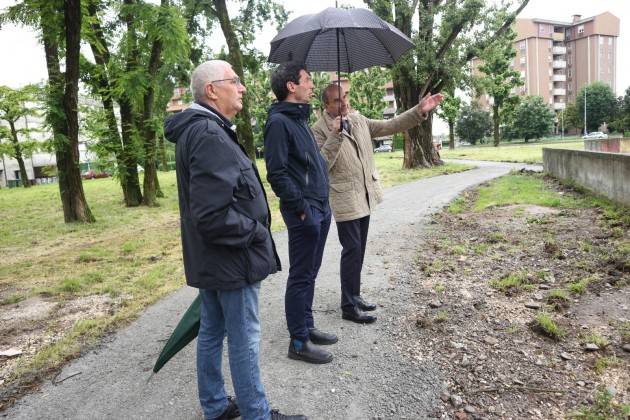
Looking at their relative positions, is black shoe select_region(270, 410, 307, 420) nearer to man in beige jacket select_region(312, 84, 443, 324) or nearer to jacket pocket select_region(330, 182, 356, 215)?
man in beige jacket select_region(312, 84, 443, 324)

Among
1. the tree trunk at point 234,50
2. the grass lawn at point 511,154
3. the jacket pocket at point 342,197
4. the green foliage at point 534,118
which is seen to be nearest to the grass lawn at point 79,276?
the jacket pocket at point 342,197

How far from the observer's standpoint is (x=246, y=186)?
7.73ft

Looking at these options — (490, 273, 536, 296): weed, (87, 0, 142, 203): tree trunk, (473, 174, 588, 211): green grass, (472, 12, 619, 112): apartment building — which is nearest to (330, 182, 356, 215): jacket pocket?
(490, 273, 536, 296): weed

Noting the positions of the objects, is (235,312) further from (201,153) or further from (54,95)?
(54,95)

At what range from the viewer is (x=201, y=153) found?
7.30 ft

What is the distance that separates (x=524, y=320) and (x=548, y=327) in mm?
322

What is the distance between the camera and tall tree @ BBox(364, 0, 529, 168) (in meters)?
19.5

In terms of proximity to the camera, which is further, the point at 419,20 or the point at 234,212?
the point at 419,20

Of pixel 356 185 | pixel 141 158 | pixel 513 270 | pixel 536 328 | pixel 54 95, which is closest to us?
pixel 536 328

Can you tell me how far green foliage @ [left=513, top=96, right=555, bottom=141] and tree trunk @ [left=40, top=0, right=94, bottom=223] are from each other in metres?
62.8

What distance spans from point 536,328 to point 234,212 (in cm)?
278

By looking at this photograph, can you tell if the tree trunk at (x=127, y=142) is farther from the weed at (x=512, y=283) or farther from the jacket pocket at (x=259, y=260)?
the jacket pocket at (x=259, y=260)

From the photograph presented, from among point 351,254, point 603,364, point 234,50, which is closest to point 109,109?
point 234,50

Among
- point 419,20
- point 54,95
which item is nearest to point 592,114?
point 419,20
